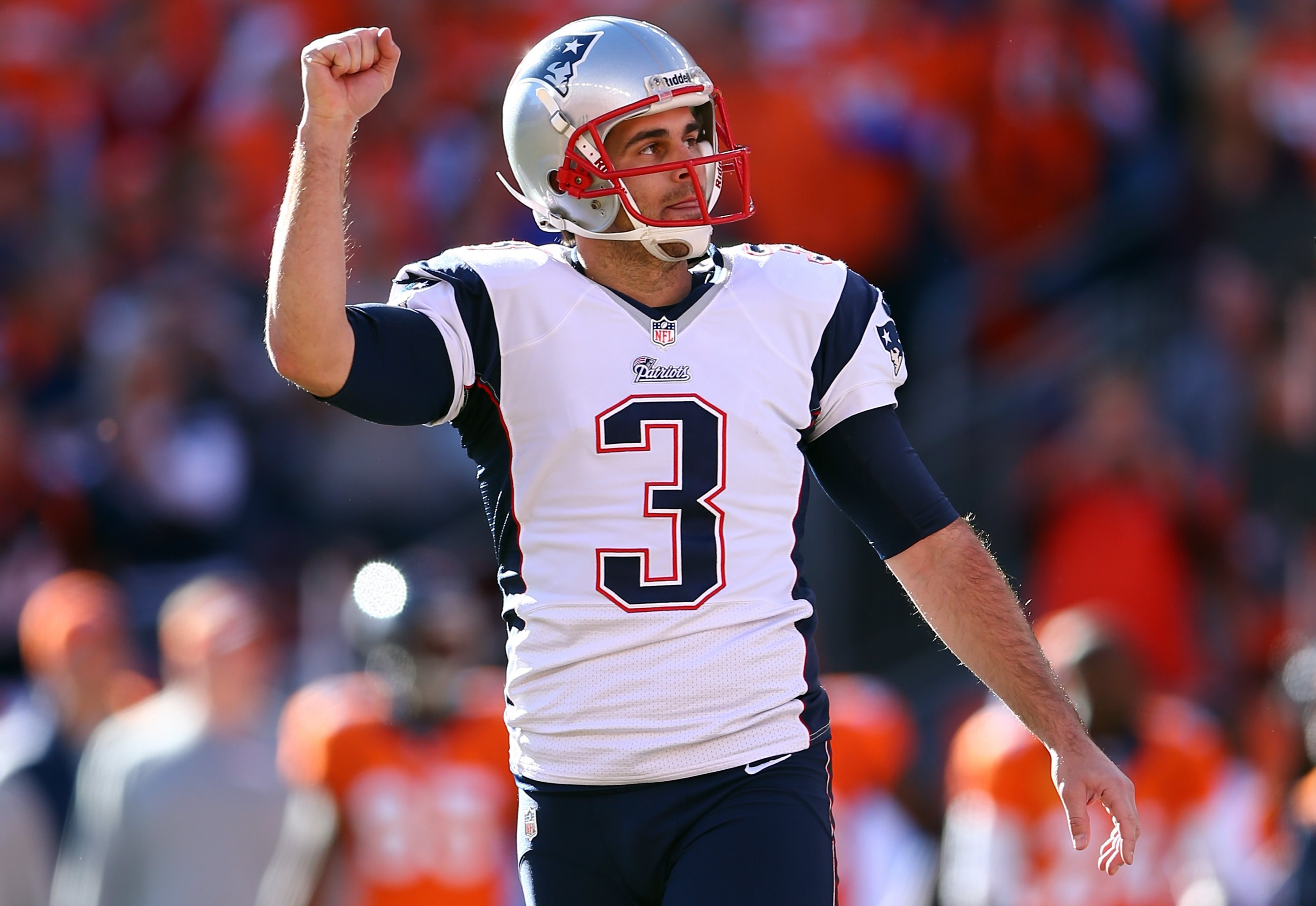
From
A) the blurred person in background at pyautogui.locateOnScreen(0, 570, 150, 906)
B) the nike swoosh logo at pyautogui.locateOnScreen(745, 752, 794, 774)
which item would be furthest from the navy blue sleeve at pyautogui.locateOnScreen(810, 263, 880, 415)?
the blurred person in background at pyautogui.locateOnScreen(0, 570, 150, 906)

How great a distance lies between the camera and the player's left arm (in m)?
3.50

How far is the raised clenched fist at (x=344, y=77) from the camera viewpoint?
316 cm

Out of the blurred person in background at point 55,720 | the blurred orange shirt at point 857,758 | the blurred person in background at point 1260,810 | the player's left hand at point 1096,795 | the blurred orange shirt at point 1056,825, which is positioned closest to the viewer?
the player's left hand at point 1096,795

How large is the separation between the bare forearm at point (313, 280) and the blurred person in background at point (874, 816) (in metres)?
3.45

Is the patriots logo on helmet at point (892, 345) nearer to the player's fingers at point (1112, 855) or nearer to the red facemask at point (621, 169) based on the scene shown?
the red facemask at point (621, 169)

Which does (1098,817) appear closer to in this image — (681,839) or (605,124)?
(681,839)

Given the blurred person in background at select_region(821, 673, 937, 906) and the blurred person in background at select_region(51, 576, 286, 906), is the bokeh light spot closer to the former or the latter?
the blurred person in background at select_region(51, 576, 286, 906)

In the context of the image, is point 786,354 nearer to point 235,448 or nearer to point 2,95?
point 235,448

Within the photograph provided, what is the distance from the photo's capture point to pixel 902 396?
800 cm

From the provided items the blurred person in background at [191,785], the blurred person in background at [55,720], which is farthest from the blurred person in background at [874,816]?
the blurred person in background at [55,720]

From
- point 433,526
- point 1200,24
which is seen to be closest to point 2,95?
point 433,526

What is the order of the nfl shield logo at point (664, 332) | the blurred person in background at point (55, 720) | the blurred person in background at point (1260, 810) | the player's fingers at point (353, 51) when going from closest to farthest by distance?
the player's fingers at point (353, 51)
the nfl shield logo at point (664, 332)
the blurred person in background at point (55, 720)
the blurred person in background at point (1260, 810)

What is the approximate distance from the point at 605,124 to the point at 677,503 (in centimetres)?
77

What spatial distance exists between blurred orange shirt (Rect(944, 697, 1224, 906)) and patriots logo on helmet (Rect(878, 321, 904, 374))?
2457mm
